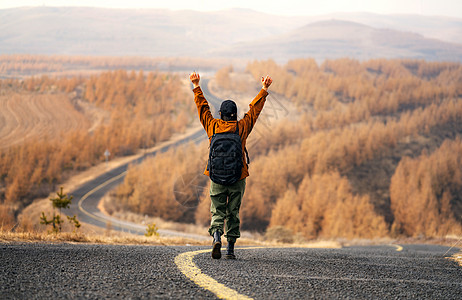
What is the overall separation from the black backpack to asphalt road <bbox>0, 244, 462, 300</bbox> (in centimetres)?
116

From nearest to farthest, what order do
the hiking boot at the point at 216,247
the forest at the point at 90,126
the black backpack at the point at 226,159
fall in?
1. the black backpack at the point at 226,159
2. the hiking boot at the point at 216,247
3. the forest at the point at 90,126

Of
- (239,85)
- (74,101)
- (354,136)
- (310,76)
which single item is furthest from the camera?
(310,76)

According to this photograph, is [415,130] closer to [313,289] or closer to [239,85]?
[239,85]

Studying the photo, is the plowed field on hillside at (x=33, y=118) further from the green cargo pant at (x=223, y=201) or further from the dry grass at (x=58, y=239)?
the green cargo pant at (x=223, y=201)

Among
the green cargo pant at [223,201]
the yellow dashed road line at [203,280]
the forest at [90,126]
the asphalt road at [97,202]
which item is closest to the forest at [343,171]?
the asphalt road at [97,202]

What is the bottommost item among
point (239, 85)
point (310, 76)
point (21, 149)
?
point (21, 149)

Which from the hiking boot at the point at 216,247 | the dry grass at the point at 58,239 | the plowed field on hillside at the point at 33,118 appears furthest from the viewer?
the plowed field on hillside at the point at 33,118

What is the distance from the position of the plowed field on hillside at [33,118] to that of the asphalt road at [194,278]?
9773 centimetres

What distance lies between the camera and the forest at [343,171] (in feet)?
224

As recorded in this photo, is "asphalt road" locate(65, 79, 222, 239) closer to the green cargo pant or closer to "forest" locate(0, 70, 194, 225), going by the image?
"forest" locate(0, 70, 194, 225)

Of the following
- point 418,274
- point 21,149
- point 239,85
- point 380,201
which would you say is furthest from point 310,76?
point 418,274

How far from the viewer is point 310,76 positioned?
168 m

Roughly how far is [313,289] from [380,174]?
97297 millimetres

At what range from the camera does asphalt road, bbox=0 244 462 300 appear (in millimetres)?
3799
